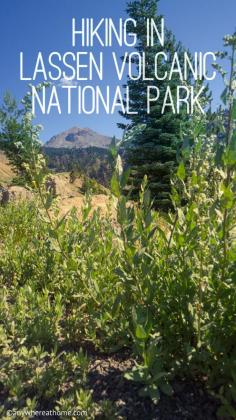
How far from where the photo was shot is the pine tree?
16.7 m

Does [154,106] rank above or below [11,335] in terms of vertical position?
above

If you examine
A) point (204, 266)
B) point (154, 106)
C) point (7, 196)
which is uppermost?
point (154, 106)

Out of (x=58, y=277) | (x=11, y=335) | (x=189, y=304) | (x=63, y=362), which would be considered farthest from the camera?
(x=58, y=277)

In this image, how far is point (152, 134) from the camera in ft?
56.4

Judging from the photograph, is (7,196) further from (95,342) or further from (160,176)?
(95,342)

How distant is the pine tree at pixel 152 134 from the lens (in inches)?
659

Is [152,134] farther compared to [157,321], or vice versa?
[152,134]

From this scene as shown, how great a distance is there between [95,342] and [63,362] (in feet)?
0.90

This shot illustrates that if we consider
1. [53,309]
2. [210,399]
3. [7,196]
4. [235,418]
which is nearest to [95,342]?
[53,309]

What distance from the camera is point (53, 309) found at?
3393mm

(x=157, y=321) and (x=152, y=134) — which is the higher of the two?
(x=152, y=134)

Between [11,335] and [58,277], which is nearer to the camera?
[11,335]

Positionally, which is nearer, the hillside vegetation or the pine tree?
the hillside vegetation

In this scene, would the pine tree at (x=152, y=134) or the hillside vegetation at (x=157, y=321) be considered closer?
the hillside vegetation at (x=157, y=321)
